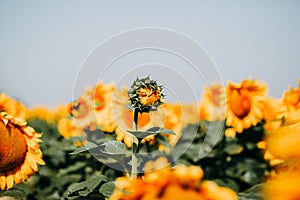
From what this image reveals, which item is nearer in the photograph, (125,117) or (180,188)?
(180,188)

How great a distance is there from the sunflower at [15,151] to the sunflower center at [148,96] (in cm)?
70

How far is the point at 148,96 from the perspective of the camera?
1612 millimetres

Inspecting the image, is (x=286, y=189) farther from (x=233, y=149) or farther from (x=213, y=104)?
(x=213, y=104)

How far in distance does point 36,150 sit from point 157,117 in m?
0.75

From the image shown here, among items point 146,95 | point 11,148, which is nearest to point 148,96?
point 146,95

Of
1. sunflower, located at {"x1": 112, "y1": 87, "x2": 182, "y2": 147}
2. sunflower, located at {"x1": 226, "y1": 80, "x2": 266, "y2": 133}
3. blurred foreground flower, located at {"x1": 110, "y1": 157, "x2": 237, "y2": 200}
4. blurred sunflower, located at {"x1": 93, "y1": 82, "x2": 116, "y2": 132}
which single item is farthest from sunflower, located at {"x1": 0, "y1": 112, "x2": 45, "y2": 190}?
sunflower, located at {"x1": 226, "y1": 80, "x2": 266, "y2": 133}

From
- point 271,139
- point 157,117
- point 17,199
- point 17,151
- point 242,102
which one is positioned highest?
point 242,102

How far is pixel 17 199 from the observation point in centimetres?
150

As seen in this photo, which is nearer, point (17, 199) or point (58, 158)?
point (17, 199)

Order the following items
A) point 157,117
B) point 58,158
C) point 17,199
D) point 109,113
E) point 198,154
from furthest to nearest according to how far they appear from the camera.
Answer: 1. point 58,158
2. point 198,154
3. point 109,113
4. point 157,117
5. point 17,199

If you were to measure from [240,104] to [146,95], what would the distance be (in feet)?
7.85

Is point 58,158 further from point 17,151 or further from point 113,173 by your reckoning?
point 17,151

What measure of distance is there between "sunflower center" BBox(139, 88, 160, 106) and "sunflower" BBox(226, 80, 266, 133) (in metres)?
2.21

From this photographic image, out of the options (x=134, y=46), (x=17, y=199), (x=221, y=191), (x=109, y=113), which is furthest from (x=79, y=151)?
(x=109, y=113)
